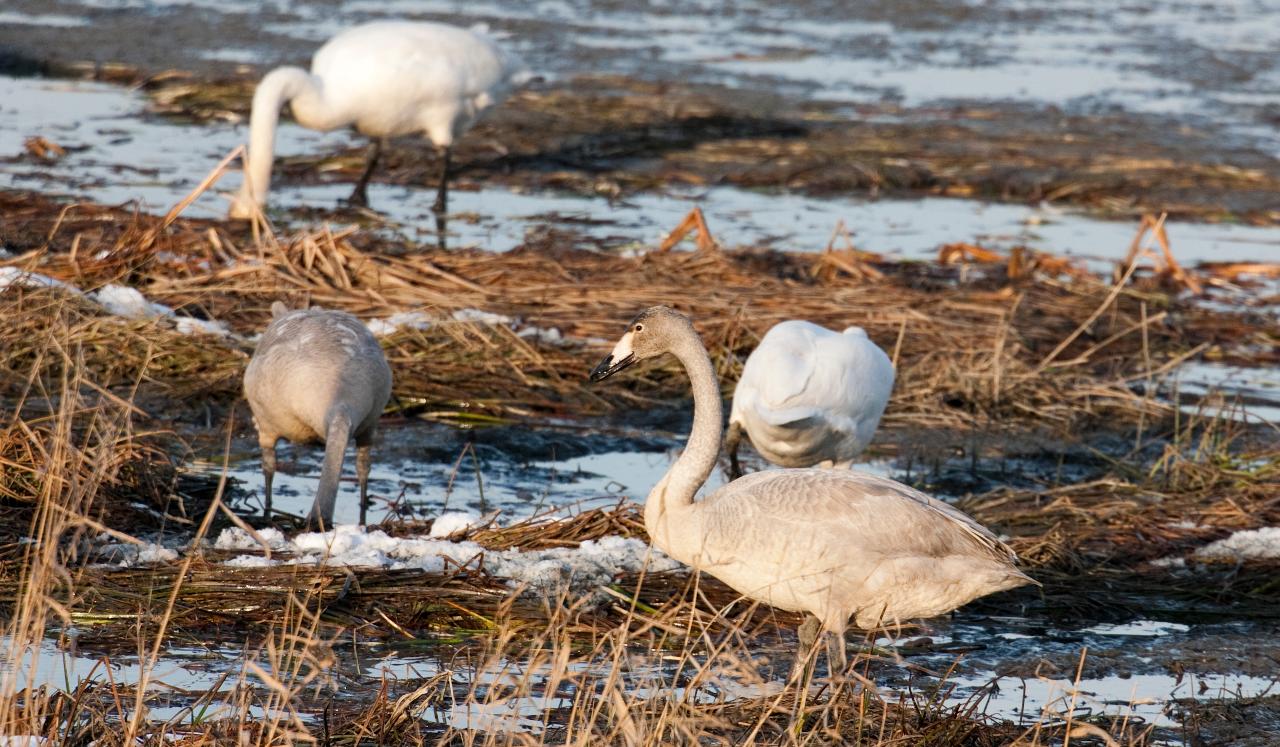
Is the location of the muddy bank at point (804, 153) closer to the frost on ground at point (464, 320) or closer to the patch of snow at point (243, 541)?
the frost on ground at point (464, 320)

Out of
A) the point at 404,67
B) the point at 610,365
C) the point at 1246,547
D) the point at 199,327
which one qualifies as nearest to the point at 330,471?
the point at 610,365

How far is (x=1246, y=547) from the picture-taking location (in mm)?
6438

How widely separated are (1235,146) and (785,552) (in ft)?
39.4

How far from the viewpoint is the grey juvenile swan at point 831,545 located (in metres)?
4.98

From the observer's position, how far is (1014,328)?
959 centimetres

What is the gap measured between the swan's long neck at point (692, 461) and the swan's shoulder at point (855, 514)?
9 cm

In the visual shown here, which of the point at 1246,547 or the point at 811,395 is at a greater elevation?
the point at 811,395

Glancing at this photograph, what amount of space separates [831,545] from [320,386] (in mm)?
2433

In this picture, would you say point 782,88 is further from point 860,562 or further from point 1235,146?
point 860,562

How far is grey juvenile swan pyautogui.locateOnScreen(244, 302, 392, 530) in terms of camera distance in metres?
6.60

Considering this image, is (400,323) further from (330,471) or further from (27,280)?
(330,471)

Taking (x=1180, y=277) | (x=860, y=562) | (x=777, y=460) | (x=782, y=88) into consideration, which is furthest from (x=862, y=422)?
(x=782, y=88)

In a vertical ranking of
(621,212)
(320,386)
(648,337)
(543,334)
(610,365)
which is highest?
(648,337)

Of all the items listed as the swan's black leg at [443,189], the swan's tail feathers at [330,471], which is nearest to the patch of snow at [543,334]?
the swan's tail feathers at [330,471]
